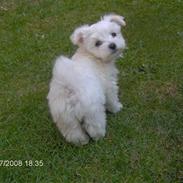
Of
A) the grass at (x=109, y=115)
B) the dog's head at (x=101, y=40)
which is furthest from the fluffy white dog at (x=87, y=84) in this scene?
the grass at (x=109, y=115)

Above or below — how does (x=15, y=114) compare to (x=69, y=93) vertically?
below

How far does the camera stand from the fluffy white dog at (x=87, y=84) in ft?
13.2

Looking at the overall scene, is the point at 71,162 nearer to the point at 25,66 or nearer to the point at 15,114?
the point at 15,114

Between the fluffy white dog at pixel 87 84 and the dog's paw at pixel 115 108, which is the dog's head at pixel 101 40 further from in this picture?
the dog's paw at pixel 115 108

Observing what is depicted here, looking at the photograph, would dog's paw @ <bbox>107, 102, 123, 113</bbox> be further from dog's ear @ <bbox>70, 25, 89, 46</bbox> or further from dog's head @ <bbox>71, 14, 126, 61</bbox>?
dog's ear @ <bbox>70, 25, 89, 46</bbox>

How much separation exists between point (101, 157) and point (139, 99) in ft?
3.16

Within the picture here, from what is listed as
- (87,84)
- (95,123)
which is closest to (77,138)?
(95,123)

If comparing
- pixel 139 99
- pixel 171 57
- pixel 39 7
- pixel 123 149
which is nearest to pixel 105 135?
pixel 123 149

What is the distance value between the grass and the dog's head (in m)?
0.76

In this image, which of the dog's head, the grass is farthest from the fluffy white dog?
the grass

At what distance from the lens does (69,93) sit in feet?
13.3

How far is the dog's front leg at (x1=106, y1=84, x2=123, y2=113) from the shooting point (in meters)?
4.59

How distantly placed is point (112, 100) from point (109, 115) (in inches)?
8.8

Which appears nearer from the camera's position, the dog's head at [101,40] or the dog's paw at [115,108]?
the dog's head at [101,40]
